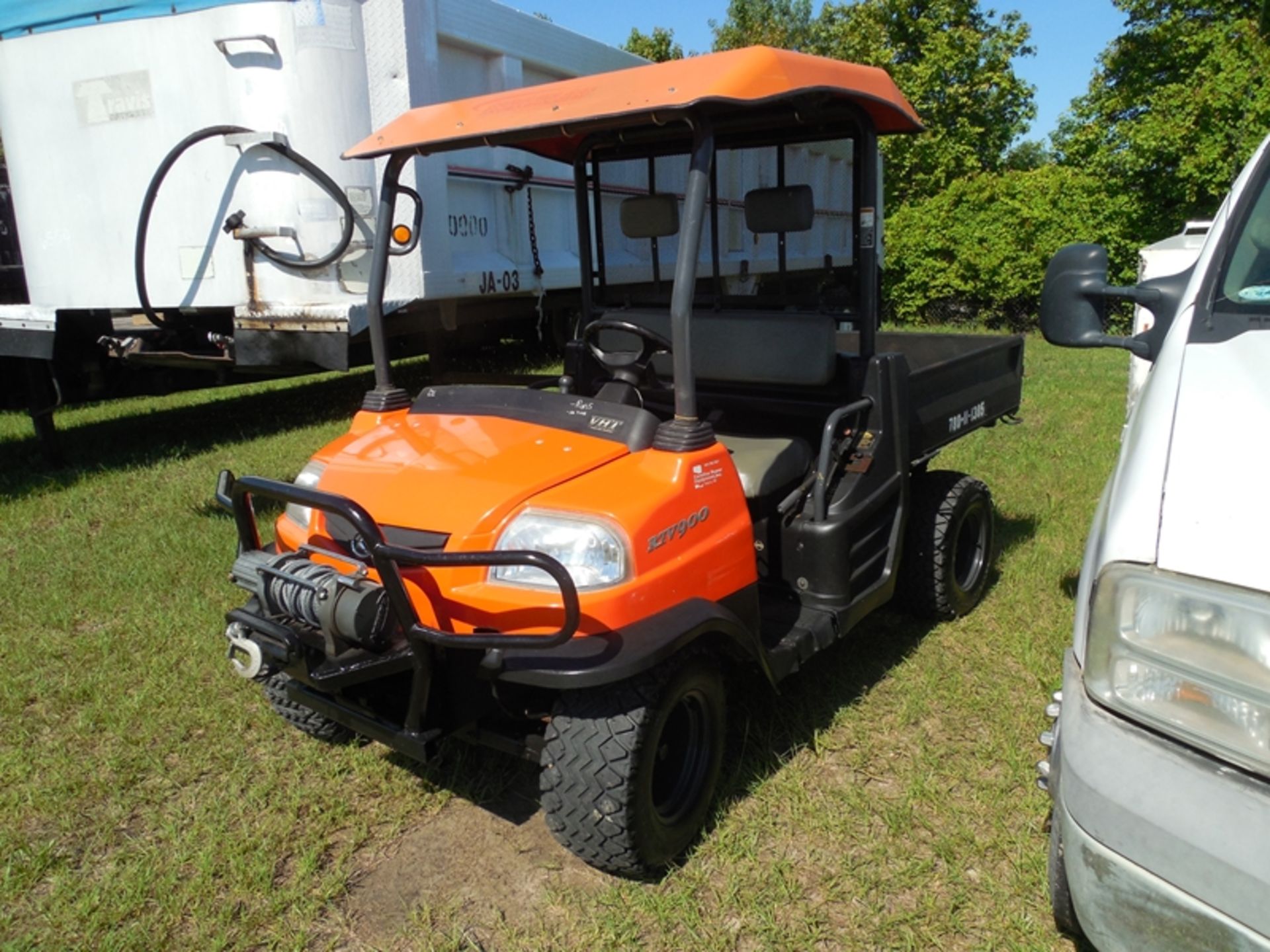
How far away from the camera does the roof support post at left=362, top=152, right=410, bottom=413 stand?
3127mm

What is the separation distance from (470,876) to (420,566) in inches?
36.2

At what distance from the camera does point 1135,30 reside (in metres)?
15.5

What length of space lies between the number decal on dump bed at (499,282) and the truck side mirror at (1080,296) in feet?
15.2

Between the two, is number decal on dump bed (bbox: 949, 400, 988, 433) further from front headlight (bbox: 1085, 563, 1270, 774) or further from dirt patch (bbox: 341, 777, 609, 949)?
front headlight (bbox: 1085, 563, 1270, 774)

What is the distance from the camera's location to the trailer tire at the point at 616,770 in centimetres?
230

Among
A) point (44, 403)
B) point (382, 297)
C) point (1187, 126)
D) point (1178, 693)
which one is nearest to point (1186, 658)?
point (1178, 693)

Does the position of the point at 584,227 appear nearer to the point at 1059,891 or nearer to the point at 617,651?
the point at 617,651

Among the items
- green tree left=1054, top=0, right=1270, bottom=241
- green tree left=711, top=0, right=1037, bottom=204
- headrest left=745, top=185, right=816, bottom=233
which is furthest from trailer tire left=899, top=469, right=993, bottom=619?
green tree left=711, top=0, right=1037, bottom=204

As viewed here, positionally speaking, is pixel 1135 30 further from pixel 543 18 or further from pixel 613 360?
pixel 613 360

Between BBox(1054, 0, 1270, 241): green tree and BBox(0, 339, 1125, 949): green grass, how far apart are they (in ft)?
33.6

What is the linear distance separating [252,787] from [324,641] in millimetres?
850

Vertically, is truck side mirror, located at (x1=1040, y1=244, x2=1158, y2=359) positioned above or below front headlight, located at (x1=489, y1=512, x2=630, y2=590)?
above

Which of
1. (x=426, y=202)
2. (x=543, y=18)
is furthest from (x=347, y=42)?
(x=543, y=18)

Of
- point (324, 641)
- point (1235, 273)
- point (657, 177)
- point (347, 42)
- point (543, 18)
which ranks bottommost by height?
point (324, 641)
